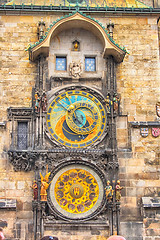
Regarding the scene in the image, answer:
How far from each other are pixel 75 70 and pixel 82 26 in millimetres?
1337

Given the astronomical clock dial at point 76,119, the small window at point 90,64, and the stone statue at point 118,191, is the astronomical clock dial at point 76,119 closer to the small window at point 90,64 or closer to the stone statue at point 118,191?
the small window at point 90,64

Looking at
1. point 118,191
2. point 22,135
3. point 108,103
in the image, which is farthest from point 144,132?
point 22,135

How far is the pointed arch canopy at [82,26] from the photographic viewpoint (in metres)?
13.4

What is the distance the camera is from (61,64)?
13.9 m

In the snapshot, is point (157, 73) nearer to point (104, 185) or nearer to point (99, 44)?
point (99, 44)

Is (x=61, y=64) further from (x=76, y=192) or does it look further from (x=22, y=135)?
(x=76, y=192)

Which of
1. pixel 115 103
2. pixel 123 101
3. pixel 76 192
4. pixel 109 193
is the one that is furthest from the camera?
pixel 123 101

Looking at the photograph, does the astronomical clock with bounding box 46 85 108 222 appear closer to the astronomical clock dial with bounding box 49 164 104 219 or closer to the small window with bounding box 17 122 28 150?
the astronomical clock dial with bounding box 49 164 104 219

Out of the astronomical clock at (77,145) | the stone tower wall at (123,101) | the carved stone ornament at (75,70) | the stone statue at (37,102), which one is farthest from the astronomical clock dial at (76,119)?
the stone tower wall at (123,101)

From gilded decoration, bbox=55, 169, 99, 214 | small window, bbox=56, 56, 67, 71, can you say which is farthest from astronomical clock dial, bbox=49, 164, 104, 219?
small window, bbox=56, 56, 67, 71

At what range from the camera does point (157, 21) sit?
47.6ft

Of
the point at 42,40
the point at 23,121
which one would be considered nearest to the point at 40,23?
the point at 42,40

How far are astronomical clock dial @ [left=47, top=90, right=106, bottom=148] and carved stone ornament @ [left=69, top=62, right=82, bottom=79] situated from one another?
472mm

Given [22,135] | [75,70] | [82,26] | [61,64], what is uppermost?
[82,26]
